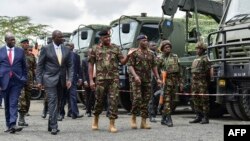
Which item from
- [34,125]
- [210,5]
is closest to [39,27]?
[210,5]

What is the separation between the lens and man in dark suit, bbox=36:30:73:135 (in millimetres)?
9148

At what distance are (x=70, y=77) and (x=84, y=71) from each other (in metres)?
4.16

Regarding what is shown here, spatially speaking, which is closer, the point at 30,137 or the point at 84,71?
the point at 30,137

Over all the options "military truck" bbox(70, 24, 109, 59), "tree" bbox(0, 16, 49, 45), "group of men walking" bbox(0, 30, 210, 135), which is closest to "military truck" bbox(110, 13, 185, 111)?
"military truck" bbox(70, 24, 109, 59)

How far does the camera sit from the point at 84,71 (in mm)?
13414

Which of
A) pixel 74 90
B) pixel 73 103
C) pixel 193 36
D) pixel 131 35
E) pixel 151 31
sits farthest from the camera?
pixel 151 31

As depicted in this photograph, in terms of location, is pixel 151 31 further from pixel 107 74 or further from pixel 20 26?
pixel 20 26

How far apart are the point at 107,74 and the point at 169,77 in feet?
5.45

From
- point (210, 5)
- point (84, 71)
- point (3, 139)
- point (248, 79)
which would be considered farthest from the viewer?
point (210, 5)

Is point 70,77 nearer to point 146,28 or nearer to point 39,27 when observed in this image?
point 146,28

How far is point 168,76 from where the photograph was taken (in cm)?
1054

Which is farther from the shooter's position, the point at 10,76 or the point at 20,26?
the point at 20,26

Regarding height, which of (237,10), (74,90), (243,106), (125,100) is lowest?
(125,100)

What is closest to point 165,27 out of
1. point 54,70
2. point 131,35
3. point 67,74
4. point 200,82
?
point 131,35
